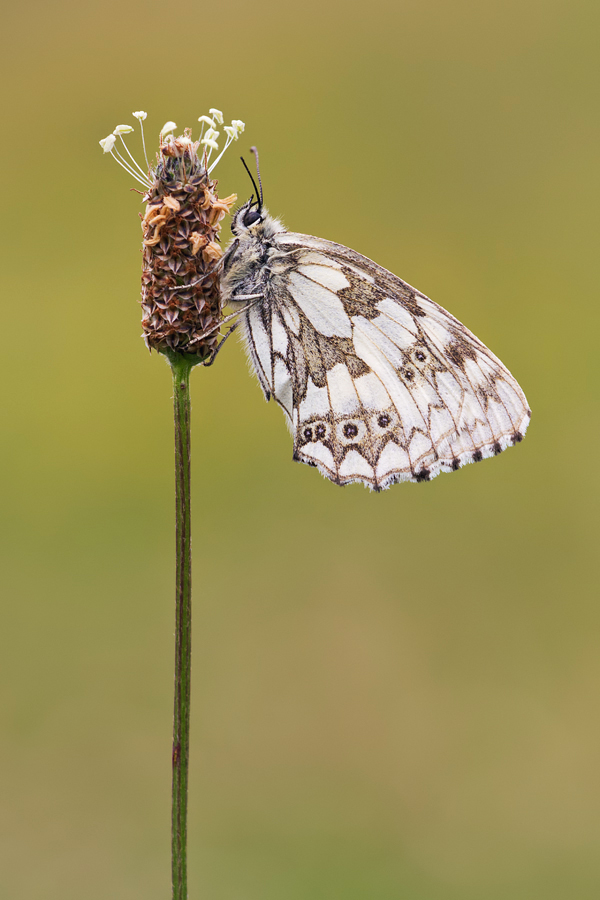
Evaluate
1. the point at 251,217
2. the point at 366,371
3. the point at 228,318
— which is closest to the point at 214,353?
the point at 228,318

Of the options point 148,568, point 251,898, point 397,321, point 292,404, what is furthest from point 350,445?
point 148,568

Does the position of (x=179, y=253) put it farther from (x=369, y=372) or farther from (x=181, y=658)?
(x=181, y=658)

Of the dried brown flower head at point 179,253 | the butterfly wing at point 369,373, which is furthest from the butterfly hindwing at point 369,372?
the dried brown flower head at point 179,253

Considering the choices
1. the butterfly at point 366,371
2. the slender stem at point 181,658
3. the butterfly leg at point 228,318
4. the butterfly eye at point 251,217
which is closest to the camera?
the slender stem at point 181,658

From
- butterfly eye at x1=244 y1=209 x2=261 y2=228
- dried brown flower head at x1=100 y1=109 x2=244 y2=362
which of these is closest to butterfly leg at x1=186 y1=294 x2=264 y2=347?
dried brown flower head at x1=100 y1=109 x2=244 y2=362

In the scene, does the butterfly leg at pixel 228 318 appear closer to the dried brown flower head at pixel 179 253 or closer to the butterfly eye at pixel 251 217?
the dried brown flower head at pixel 179 253

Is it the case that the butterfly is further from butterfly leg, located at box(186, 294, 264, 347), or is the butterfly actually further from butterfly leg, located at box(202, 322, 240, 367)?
butterfly leg, located at box(202, 322, 240, 367)

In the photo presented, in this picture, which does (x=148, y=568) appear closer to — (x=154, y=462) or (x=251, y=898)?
(x=154, y=462)
